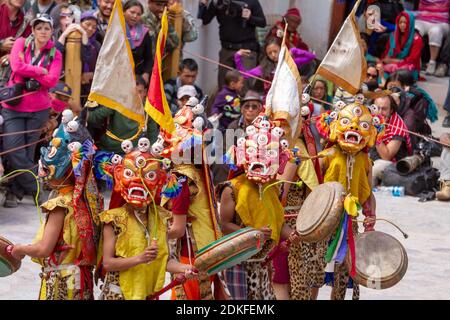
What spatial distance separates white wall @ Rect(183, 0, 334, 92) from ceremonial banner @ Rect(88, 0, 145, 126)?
25.0 ft

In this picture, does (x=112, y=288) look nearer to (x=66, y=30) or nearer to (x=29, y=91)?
(x=29, y=91)

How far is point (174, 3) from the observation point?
14031 mm

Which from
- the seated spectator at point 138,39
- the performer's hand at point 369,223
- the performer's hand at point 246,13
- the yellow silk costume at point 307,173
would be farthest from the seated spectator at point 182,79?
the performer's hand at point 369,223

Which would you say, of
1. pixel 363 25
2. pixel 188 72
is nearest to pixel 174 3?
pixel 188 72

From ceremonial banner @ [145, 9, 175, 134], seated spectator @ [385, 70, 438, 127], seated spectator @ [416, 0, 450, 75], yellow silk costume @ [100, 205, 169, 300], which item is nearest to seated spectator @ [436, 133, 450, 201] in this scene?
seated spectator @ [385, 70, 438, 127]

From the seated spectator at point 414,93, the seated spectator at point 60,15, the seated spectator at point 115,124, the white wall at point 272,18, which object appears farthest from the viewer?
the white wall at point 272,18

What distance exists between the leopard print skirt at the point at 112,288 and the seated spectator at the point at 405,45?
987 centimetres

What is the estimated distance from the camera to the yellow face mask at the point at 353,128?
30.2 feet

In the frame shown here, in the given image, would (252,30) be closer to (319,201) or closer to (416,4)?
(416,4)

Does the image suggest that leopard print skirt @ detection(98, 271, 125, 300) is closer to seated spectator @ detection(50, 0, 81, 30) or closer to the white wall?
seated spectator @ detection(50, 0, 81, 30)

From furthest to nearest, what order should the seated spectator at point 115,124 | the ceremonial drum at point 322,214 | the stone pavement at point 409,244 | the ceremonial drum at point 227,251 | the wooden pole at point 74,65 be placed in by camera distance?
the wooden pole at point 74,65, the seated spectator at point 115,124, the stone pavement at point 409,244, the ceremonial drum at point 322,214, the ceremonial drum at point 227,251

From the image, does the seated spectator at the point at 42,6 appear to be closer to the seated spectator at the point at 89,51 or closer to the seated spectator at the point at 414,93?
the seated spectator at the point at 89,51

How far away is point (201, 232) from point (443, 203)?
6.02 metres

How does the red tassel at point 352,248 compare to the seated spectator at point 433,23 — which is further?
the seated spectator at point 433,23
